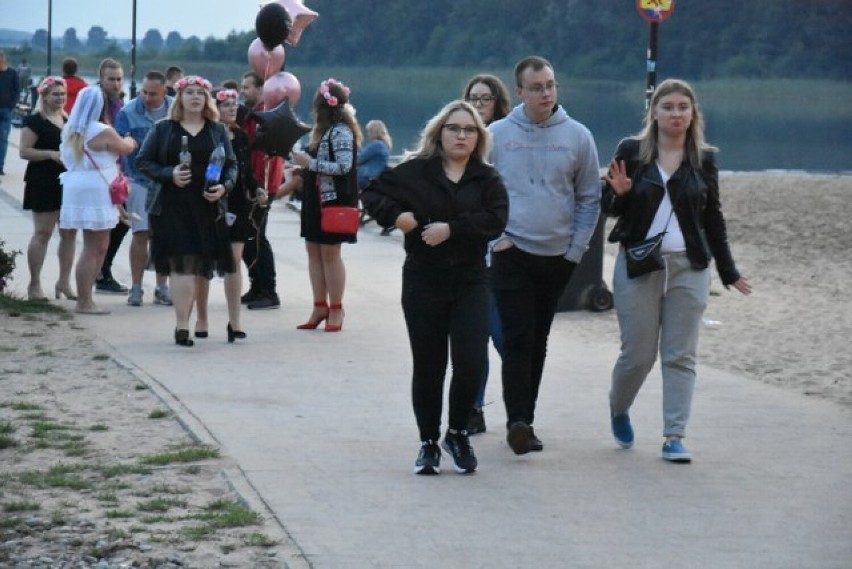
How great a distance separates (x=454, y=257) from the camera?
284 inches

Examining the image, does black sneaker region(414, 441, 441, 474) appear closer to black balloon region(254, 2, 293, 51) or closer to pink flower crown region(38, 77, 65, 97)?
pink flower crown region(38, 77, 65, 97)

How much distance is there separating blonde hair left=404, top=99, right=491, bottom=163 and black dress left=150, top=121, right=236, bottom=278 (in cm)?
346

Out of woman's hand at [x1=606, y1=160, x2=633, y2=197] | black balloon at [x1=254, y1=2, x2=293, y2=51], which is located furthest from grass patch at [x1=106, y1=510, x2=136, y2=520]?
black balloon at [x1=254, y1=2, x2=293, y2=51]

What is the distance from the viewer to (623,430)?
7.94 m

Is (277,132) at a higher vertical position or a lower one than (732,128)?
higher

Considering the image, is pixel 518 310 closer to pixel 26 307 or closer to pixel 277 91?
pixel 26 307

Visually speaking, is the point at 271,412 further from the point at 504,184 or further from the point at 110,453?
the point at 504,184

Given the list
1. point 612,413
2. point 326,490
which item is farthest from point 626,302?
point 326,490

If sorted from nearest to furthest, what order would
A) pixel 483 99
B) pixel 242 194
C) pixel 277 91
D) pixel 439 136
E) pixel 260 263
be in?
pixel 439 136 → pixel 483 99 → pixel 242 194 → pixel 260 263 → pixel 277 91

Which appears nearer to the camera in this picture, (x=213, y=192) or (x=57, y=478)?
(x=57, y=478)

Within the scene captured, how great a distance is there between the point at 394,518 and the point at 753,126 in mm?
64642

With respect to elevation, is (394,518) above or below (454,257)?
below

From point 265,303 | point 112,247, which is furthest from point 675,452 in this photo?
point 112,247

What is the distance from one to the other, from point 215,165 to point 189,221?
40 centimetres
